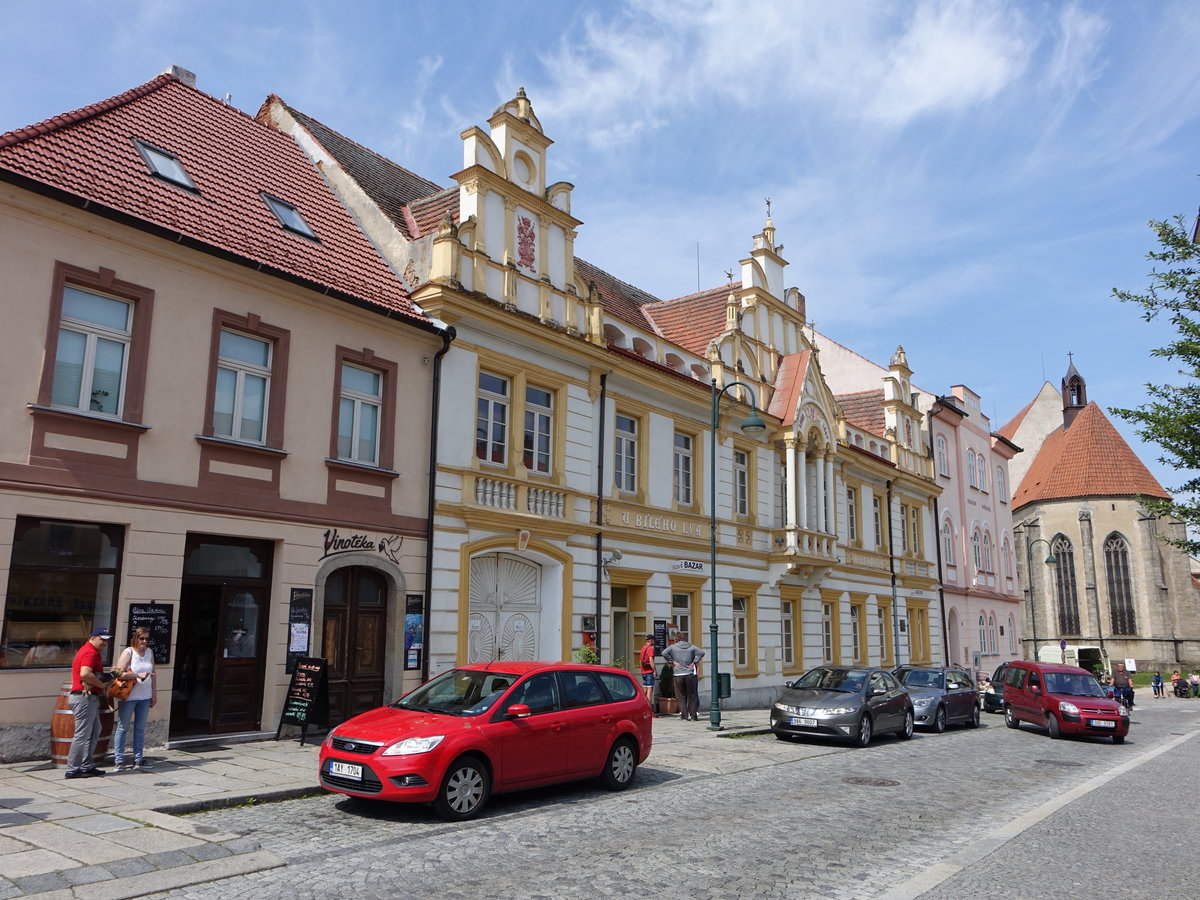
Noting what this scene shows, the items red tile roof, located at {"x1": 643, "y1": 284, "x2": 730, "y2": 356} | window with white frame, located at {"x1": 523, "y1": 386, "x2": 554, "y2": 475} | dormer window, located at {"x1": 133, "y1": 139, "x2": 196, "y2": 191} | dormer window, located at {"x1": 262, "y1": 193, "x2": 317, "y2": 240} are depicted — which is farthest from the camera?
red tile roof, located at {"x1": 643, "y1": 284, "x2": 730, "y2": 356}

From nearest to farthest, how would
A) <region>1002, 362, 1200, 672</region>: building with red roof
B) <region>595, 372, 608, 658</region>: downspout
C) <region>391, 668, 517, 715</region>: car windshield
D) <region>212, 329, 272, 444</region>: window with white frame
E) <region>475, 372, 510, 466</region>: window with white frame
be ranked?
<region>391, 668, 517, 715</region>: car windshield → <region>212, 329, 272, 444</region>: window with white frame → <region>475, 372, 510, 466</region>: window with white frame → <region>595, 372, 608, 658</region>: downspout → <region>1002, 362, 1200, 672</region>: building with red roof

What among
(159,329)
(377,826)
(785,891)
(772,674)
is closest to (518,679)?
(377,826)

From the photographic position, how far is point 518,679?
1051 cm

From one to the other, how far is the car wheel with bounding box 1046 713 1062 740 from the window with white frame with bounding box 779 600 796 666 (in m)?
7.41

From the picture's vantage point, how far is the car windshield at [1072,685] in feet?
70.4

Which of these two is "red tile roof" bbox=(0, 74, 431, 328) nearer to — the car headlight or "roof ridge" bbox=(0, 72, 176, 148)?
"roof ridge" bbox=(0, 72, 176, 148)

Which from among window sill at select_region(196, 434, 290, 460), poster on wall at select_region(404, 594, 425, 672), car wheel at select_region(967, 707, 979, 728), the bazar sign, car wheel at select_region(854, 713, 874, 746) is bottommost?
car wheel at select_region(967, 707, 979, 728)

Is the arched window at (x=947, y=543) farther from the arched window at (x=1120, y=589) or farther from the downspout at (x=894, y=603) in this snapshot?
the arched window at (x=1120, y=589)

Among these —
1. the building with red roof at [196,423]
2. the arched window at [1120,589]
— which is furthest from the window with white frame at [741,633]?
the arched window at [1120,589]

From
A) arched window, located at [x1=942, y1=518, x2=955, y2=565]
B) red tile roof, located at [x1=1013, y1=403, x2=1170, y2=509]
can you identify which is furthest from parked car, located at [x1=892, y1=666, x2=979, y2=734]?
red tile roof, located at [x1=1013, y1=403, x2=1170, y2=509]

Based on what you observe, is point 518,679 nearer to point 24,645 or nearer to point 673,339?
point 24,645

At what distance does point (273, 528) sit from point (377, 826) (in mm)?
6308

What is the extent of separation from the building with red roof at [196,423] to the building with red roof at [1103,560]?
56753 millimetres

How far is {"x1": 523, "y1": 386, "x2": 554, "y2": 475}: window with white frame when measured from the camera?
18766 mm
